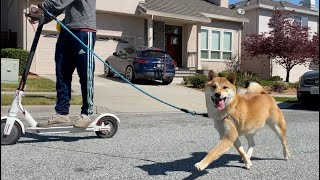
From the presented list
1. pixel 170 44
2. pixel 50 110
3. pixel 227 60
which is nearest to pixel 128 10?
pixel 170 44

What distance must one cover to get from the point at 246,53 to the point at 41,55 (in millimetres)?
13933

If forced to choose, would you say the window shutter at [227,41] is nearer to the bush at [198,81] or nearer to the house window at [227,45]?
the house window at [227,45]

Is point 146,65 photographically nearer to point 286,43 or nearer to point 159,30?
point 159,30

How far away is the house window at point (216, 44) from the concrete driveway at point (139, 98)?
7.62 meters

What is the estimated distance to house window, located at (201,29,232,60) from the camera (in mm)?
26906

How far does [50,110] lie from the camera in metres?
9.52

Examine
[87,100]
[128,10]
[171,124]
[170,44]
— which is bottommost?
[171,124]

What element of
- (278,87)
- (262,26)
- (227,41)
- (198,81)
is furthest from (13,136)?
(262,26)

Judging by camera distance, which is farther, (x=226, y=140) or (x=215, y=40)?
(x=215, y=40)

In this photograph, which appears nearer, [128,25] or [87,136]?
[87,136]

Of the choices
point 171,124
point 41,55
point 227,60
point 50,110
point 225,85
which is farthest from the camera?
point 227,60

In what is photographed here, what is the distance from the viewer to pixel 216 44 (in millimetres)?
27703

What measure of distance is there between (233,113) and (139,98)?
30.8 feet

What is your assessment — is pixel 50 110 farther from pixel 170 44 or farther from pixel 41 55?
pixel 170 44
